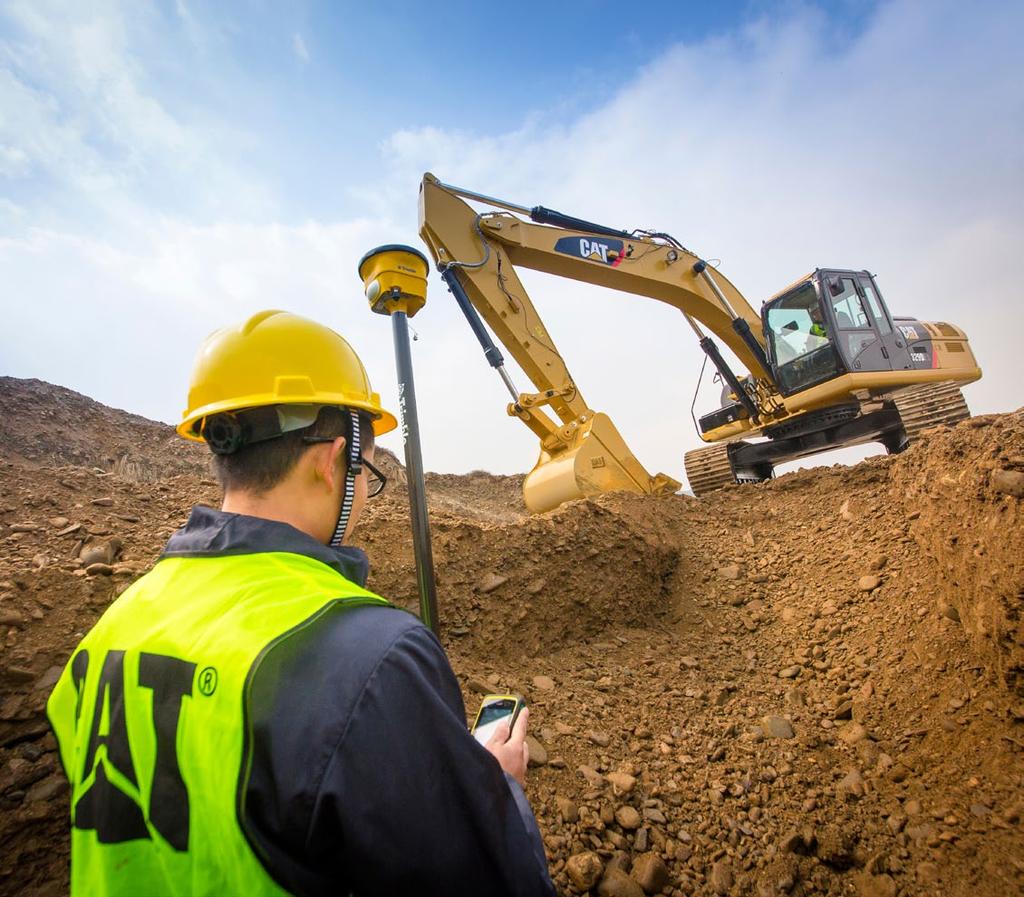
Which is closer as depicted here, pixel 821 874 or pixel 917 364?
pixel 821 874

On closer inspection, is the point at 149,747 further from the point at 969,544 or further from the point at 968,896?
the point at 969,544

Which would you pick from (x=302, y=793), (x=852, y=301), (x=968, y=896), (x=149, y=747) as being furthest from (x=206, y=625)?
(x=852, y=301)

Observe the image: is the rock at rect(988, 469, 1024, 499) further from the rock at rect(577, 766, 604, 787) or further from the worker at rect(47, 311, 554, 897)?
the worker at rect(47, 311, 554, 897)

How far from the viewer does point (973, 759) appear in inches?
106

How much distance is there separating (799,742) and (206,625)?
10.7 ft

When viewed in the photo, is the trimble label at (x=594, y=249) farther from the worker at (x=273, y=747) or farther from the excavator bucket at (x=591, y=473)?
the worker at (x=273, y=747)

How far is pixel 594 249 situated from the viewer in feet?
24.8

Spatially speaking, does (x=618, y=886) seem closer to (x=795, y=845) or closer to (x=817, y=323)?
(x=795, y=845)

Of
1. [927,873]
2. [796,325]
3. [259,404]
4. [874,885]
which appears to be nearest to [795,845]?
[874,885]

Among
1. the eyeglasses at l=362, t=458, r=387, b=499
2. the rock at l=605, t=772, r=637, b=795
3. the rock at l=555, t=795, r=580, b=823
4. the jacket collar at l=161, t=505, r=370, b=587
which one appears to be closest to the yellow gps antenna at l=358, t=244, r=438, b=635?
the eyeglasses at l=362, t=458, r=387, b=499

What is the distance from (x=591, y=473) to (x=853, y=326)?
181 inches

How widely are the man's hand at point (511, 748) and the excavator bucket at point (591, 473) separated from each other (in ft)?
16.6

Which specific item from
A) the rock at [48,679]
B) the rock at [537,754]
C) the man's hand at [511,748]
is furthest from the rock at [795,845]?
the rock at [48,679]

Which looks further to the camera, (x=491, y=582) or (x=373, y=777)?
(x=491, y=582)
